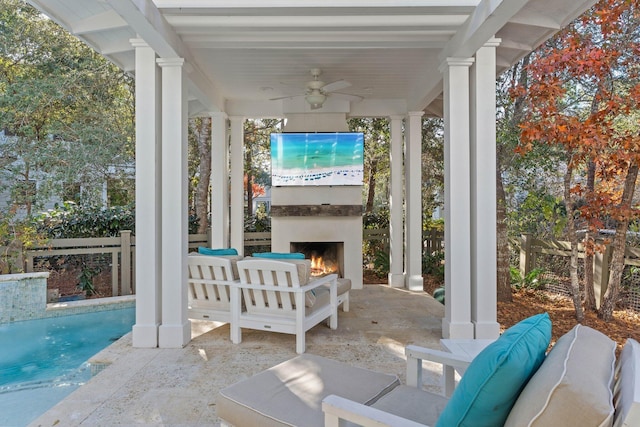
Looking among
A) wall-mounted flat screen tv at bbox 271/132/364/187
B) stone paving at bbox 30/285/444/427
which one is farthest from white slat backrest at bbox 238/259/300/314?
wall-mounted flat screen tv at bbox 271/132/364/187

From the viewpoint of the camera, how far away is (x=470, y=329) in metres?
3.59

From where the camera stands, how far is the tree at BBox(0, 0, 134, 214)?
21.1 feet

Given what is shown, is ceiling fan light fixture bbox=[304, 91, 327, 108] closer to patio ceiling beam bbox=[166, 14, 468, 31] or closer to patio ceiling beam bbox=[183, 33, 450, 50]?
patio ceiling beam bbox=[183, 33, 450, 50]

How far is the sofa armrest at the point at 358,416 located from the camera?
48.9 inches

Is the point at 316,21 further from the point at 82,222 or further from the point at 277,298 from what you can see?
the point at 82,222

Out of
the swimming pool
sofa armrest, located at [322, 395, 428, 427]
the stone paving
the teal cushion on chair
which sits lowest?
the swimming pool

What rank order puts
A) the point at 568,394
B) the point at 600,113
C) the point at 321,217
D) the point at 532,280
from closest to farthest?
the point at 568,394 < the point at 600,113 < the point at 532,280 < the point at 321,217

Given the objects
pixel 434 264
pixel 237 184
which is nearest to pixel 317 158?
pixel 237 184

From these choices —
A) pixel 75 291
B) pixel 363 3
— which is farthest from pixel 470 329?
pixel 75 291

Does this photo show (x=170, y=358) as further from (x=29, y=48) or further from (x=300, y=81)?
(x=29, y=48)

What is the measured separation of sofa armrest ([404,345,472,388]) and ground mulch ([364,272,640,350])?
325 cm

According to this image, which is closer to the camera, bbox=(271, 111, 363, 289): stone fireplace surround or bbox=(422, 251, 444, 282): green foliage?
bbox=(271, 111, 363, 289): stone fireplace surround

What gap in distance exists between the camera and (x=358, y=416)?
1292 mm

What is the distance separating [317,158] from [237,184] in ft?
4.47
